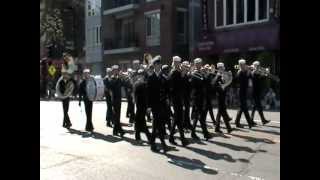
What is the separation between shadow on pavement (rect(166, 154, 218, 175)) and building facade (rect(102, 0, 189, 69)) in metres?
23.8

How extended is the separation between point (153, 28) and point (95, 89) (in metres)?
21.6

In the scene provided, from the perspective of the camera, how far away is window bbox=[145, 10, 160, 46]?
1350 inches

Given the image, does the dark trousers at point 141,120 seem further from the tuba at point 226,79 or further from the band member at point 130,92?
the band member at point 130,92

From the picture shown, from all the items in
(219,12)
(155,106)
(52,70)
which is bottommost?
(155,106)

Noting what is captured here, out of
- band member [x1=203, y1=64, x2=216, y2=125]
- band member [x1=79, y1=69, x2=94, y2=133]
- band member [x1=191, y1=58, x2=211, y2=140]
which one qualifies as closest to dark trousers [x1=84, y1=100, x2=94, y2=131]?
band member [x1=79, y1=69, x2=94, y2=133]

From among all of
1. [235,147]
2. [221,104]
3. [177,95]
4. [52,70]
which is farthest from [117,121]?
[52,70]

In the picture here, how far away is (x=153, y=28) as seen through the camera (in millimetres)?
34750

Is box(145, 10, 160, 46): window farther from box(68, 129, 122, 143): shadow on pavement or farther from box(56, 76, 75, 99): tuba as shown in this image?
box(68, 129, 122, 143): shadow on pavement

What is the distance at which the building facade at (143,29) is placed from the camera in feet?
107

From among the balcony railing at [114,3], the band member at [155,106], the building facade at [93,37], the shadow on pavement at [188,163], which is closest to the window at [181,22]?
the balcony railing at [114,3]

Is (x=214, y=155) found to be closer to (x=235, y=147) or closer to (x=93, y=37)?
(x=235, y=147)

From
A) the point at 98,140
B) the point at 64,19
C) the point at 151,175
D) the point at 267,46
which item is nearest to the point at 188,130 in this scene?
the point at 98,140
